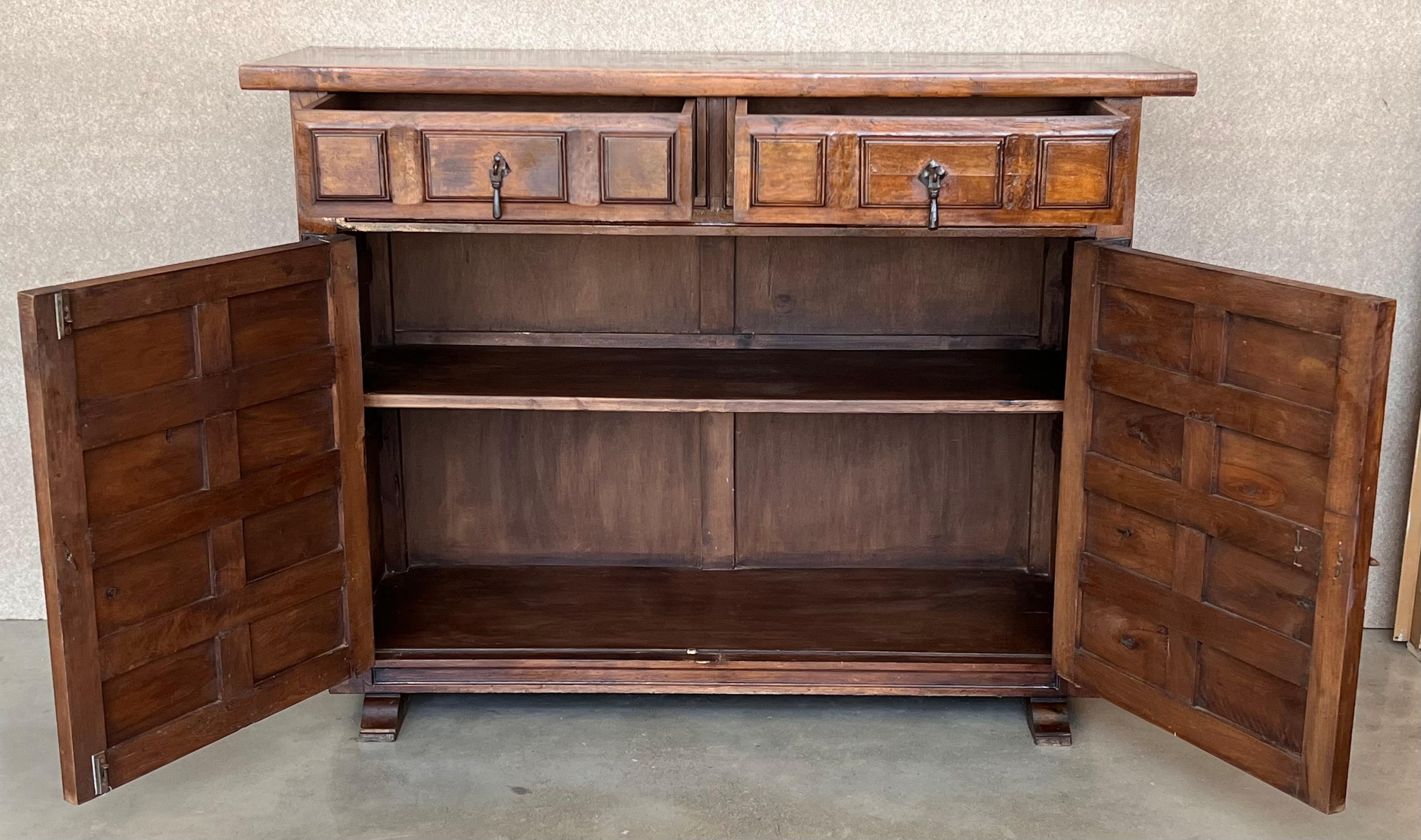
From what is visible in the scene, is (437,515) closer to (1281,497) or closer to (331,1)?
(331,1)

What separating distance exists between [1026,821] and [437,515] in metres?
1.33

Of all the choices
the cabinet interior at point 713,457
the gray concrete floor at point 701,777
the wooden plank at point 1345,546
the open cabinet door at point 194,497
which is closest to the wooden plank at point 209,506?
the open cabinet door at point 194,497

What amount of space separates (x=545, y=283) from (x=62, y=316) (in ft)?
3.56

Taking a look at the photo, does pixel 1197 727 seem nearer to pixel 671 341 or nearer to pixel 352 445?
pixel 671 341

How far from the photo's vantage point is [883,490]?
2861 mm

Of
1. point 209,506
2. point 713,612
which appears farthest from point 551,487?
point 209,506

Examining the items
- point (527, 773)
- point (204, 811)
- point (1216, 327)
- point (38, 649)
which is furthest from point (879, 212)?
point (38, 649)

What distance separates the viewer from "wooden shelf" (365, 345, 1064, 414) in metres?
2.33

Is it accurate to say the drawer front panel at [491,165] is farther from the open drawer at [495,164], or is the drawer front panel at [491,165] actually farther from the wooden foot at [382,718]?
the wooden foot at [382,718]

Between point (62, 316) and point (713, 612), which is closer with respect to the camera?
point (62, 316)

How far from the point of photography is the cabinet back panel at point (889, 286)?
273 centimetres

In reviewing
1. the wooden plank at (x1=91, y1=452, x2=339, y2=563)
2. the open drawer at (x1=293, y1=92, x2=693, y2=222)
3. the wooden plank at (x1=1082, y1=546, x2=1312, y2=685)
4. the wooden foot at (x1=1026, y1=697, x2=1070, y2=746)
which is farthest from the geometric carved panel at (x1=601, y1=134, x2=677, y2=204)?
the wooden foot at (x1=1026, y1=697, x2=1070, y2=746)

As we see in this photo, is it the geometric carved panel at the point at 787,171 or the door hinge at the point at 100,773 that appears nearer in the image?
the door hinge at the point at 100,773

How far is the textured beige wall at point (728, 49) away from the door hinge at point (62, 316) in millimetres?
1016
